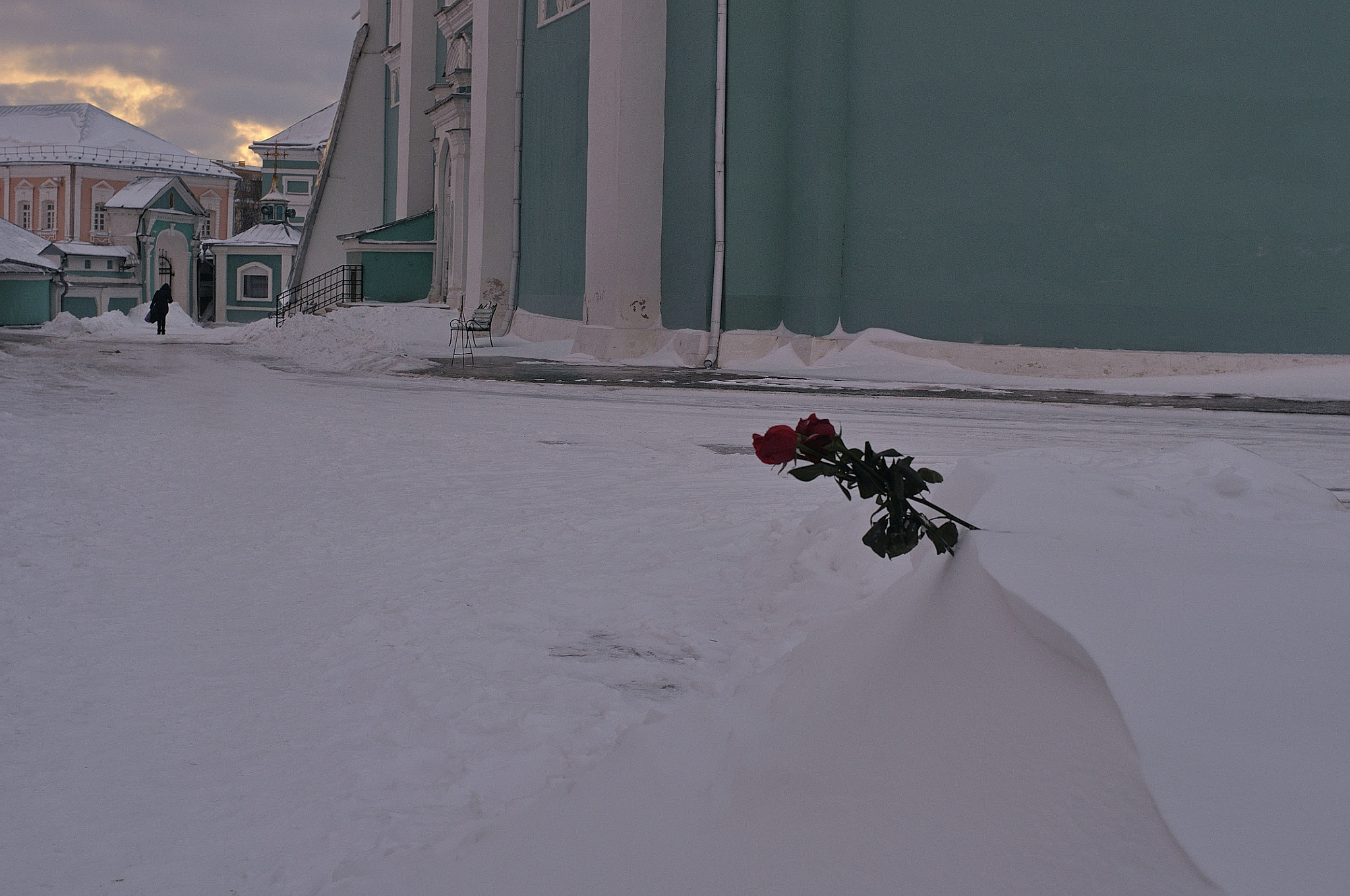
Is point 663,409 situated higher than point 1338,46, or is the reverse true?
point 1338,46

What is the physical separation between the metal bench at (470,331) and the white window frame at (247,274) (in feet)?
109

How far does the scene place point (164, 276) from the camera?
182 ft

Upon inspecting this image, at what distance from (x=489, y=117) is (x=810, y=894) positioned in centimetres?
2317

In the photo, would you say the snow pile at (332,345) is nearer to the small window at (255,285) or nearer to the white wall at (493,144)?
the white wall at (493,144)

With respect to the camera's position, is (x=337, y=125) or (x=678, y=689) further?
(x=337, y=125)

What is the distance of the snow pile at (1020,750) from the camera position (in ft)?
5.75

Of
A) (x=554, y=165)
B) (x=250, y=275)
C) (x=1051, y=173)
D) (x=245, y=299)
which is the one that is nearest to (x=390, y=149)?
(x=554, y=165)

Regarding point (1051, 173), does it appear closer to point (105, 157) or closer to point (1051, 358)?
point (1051, 358)

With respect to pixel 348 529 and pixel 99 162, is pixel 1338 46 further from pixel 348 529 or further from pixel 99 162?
pixel 99 162

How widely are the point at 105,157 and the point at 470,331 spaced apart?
53106 millimetres

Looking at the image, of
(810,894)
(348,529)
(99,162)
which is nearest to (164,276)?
(99,162)

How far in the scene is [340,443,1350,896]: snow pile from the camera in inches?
69.1

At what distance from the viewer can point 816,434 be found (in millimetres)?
2506

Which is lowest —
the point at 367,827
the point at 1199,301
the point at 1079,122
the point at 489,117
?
the point at 367,827
